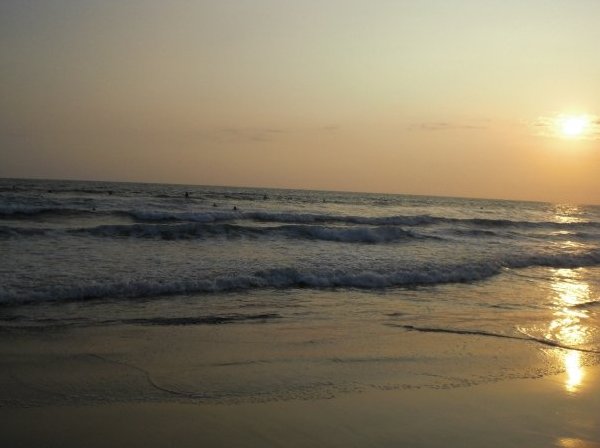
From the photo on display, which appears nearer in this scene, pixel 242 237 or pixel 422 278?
pixel 422 278

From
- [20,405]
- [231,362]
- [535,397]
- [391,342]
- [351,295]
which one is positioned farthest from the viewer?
[351,295]

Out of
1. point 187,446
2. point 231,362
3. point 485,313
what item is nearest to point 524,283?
point 485,313

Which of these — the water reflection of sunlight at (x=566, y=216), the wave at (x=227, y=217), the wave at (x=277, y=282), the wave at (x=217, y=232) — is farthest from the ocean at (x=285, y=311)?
the water reflection of sunlight at (x=566, y=216)

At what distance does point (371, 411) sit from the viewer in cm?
496

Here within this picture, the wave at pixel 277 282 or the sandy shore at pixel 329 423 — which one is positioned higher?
the wave at pixel 277 282

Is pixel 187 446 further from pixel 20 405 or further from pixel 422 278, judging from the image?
pixel 422 278

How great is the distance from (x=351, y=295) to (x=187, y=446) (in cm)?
704

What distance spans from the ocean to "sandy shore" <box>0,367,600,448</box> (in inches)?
12.8

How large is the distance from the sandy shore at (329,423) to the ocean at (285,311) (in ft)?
1.07

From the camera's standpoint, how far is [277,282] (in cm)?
1179

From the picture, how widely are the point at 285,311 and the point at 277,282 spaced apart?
2643mm

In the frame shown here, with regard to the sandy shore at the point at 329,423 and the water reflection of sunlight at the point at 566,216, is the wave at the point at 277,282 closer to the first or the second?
the sandy shore at the point at 329,423

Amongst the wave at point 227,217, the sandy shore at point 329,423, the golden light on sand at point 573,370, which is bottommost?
the golden light on sand at point 573,370

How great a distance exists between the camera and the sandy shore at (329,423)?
427 centimetres
